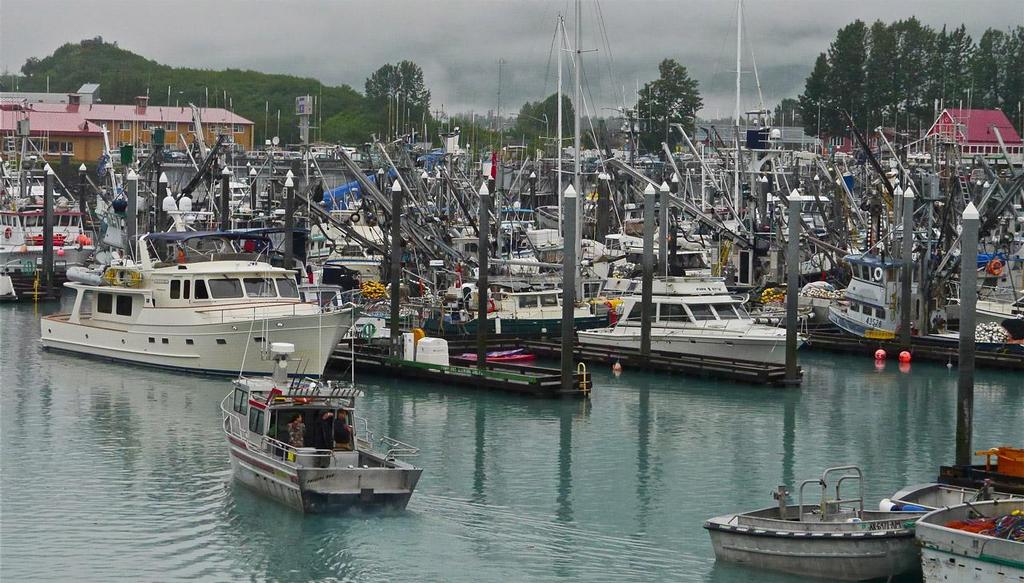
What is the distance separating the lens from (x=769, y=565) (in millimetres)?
23719

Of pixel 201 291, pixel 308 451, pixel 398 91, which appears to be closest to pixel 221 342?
pixel 201 291

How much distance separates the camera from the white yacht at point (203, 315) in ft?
140

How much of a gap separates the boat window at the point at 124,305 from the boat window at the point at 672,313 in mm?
16343

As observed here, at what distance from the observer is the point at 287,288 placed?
1764 inches

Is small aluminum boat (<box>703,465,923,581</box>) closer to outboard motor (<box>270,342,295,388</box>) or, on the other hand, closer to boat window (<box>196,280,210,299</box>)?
outboard motor (<box>270,342,295,388</box>)

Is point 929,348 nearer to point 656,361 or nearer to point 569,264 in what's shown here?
point 656,361

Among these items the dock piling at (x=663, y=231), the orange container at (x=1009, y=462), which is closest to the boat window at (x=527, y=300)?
the dock piling at (x=663, y=231)

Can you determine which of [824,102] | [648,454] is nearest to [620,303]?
[648,454]

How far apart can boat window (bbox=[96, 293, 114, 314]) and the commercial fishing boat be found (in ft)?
61.3

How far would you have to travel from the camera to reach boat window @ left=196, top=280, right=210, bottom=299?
44.2 meters

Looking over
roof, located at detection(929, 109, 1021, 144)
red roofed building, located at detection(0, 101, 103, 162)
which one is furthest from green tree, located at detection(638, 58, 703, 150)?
red roofed building, located at detection(0, 101, 103, 162)

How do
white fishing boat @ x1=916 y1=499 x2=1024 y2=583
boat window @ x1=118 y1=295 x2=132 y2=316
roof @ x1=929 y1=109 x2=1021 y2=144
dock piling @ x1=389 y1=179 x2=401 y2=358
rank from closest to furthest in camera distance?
1. white fishing boat @ x1=916 y1=499 x2=1024 y2=583
2. dock piling @ x1=389 y1=179 x2=401 y2=358
3. boat window @ x1=118 y1=295 x2=132 y2=316
4. roof @ x1=929 y1=109 x2=1021 y2=144

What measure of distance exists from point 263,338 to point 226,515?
14686 millimetres

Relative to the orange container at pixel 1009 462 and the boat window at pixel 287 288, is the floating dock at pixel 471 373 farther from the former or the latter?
the orange container at pixel 1009 462
